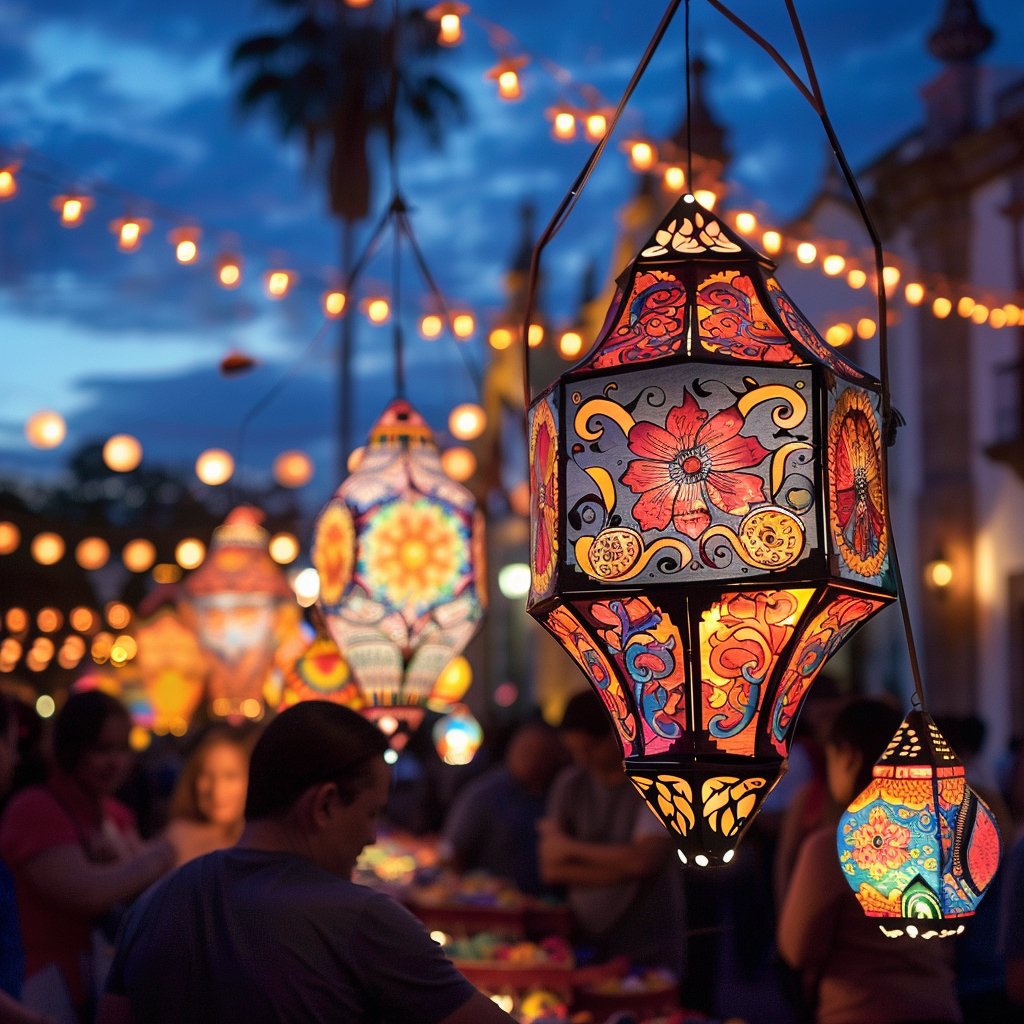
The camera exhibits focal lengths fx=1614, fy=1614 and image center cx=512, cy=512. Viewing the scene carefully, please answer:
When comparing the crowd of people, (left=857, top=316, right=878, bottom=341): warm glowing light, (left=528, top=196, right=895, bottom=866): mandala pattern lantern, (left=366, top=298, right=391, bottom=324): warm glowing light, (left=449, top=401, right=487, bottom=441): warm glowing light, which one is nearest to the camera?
(left=528, top=196, right=895, bottom=866): mandala pattern lantern

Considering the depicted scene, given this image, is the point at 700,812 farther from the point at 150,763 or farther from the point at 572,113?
the point at 150,763

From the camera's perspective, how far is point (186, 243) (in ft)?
23.8

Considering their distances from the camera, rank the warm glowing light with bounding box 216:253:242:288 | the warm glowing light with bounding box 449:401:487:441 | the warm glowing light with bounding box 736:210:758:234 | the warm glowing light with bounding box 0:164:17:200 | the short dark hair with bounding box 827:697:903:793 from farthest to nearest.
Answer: the warm glowing light with bounding box 449:401:487:441, the warm glowing light with bounding box 216:253:242:288, the warm glowing light with bounding box 736:210:758:234, the warm glowing light with bounding box 0:164:17:200, the short dark hair with bounding box 827:697:903:793

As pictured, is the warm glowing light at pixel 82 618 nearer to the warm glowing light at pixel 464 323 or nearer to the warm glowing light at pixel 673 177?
the warm glowing light at pixel 464 323

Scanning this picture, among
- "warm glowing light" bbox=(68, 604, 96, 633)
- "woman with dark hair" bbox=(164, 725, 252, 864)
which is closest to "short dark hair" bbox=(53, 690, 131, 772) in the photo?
"woman with dark hair" bbox=(164, 725, 252, 864)

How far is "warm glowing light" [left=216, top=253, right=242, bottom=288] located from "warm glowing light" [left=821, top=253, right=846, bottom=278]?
9.36 ft

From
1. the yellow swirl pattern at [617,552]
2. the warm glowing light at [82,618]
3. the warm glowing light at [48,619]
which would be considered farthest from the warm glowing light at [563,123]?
the warm glowing light at [82,618]

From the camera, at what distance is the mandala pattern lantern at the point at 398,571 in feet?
15.0

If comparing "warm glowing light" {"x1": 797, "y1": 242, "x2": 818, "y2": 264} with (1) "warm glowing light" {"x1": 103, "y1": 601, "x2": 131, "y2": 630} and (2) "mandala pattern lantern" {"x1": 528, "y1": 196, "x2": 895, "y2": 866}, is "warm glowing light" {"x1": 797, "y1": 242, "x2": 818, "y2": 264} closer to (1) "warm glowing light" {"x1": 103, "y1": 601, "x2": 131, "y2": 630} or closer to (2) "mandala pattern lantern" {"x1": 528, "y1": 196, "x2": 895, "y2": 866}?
(2) "mandala pattern lantern" {"x1": 528, "y1": 196, "x2": 895, "y2": 866}

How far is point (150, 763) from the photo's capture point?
13789mm

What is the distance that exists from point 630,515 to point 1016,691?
15.2 m

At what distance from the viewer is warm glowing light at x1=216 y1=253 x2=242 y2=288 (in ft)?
25.9

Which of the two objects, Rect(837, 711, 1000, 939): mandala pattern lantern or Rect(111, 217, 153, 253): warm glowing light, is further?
Rect(111, 217, 153, 253): warm glowing light

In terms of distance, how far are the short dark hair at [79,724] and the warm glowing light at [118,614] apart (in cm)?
3218
